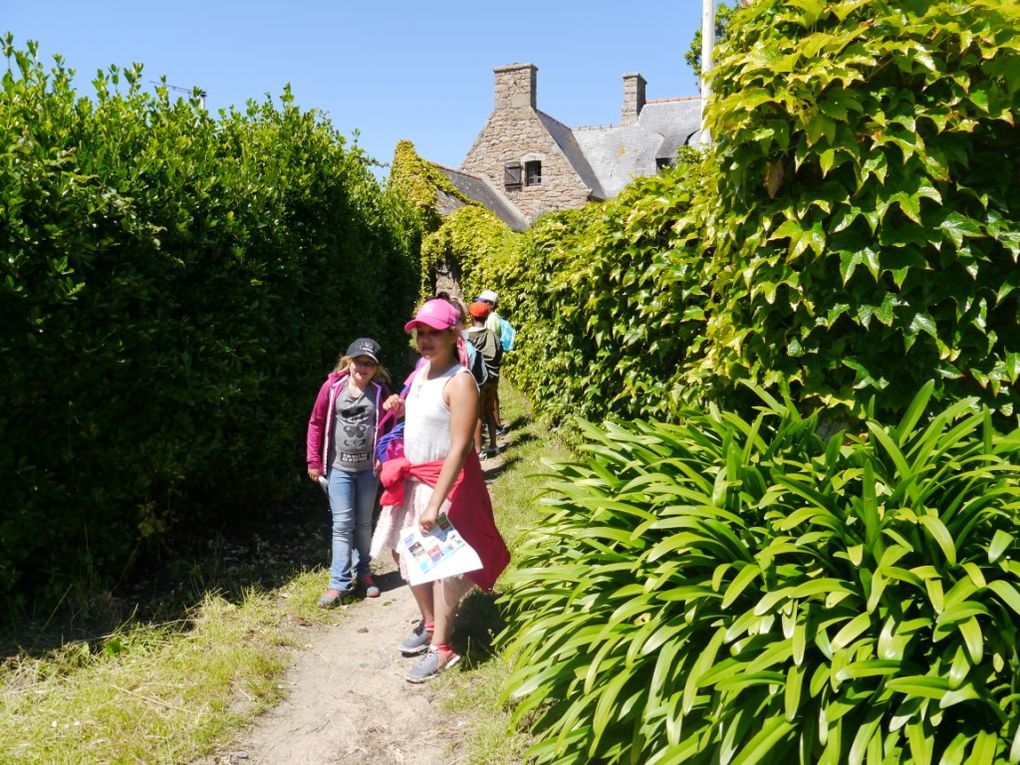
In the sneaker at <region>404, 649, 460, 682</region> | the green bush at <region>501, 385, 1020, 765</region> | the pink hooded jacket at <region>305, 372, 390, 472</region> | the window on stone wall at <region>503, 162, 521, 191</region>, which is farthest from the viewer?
the window on stone wall at <region>503, 162, 521, 191</region>

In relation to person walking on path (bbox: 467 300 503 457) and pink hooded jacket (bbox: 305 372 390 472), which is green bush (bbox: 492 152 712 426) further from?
pink hooded jacket (bbox: 305 372 390 472)

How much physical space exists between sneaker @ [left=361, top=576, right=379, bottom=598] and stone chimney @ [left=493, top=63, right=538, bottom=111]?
29.2 metres

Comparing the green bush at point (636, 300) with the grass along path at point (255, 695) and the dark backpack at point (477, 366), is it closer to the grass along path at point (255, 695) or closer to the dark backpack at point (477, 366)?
the dark backpack at point (477, 366)

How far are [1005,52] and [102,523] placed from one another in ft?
16.9

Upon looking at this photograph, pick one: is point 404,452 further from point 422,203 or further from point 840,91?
point 422,203

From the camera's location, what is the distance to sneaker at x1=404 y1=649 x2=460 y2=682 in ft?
13.3

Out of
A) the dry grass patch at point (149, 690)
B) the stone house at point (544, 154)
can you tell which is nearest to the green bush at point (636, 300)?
the dry grass patch at point (149, 690)

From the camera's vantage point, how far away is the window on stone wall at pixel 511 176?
32250 mm

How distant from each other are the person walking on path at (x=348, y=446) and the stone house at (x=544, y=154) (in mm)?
25075

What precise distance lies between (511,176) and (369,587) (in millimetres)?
28910

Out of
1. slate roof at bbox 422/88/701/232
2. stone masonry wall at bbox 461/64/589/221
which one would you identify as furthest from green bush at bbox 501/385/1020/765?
stone masonry wall at bbox 461/64/589/221

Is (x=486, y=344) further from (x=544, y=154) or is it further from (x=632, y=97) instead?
(x=632, y=97)

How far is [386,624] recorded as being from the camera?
4.86 metres

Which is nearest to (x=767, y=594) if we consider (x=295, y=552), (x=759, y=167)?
(x=759, y=167)
